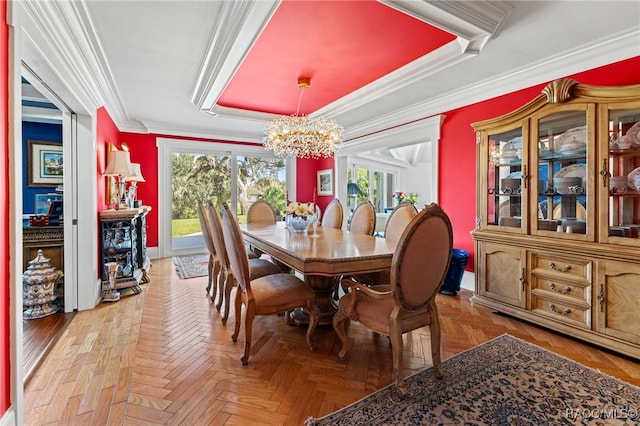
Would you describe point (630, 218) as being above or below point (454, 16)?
below

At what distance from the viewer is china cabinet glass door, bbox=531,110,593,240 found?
251 centimetres

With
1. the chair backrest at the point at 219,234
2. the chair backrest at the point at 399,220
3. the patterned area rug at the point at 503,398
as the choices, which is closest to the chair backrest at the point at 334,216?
the chair backrest at the point at 399,220

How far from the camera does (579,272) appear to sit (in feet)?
8.03

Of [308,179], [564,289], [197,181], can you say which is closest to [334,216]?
[564,289]

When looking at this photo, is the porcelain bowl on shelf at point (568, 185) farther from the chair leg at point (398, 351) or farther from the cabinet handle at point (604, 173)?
the chair leg at point (398, 351)

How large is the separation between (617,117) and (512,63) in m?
1.05

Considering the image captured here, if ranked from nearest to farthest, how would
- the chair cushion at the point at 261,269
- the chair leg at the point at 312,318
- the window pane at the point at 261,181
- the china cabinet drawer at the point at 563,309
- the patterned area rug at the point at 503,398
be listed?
the patterned area rug at the point at 503,398 → the chair leg at the point at 312,318 → the china cabinet drawer at the point at 563,309 → the chair cushion at the point at 261,269 → the window pane at the point at 261,181

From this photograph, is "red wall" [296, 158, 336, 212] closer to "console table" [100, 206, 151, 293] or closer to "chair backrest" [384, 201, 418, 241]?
"console table" [100, 206, 151, 293]

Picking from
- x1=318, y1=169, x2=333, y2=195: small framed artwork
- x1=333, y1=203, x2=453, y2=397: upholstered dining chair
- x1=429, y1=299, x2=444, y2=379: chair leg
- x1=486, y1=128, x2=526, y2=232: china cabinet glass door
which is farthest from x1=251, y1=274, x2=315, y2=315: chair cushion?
x1=318, y1=169, x2=333, y2=195: small framed artwork

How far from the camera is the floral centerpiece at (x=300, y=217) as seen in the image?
3.13m

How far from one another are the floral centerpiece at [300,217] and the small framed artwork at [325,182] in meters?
3.51

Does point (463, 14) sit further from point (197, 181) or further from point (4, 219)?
point (197, 181)

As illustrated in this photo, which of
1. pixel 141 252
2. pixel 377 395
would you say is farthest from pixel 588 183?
pixel 141 252

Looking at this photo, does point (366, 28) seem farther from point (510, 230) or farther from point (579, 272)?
point (579, 272)
